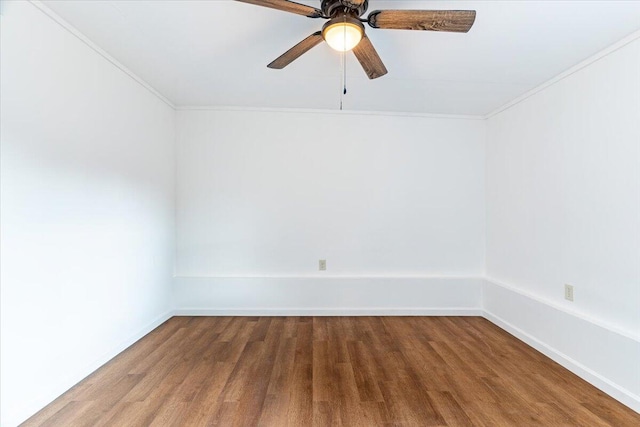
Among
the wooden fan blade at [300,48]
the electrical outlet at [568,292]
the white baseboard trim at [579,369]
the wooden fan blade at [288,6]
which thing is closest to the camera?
the wooden fan blade at [288,6]

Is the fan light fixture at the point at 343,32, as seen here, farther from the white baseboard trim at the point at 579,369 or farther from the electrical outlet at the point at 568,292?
the white baseboard trim at the point at 579,369

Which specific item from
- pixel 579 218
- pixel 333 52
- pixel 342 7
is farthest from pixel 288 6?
pixel 579 218

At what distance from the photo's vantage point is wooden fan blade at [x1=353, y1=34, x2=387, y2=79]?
5.47ft

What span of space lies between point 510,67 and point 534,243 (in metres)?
1.55

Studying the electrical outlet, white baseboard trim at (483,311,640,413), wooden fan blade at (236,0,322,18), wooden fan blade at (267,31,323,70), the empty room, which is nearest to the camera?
wooden fan blade at (236,0,322,18)

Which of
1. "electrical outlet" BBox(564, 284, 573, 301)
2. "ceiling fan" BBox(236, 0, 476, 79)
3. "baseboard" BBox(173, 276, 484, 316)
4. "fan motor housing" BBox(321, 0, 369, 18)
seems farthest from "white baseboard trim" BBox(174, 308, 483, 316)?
"fan motor housing" BBox(321, 0, 369, 18)

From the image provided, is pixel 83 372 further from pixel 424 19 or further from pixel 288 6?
pixel 424 19

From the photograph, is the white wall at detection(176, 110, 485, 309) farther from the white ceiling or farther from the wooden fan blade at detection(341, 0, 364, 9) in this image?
the wooden fan blade at detection(341, 0, 364, 9)

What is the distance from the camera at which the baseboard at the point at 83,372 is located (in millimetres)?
1730

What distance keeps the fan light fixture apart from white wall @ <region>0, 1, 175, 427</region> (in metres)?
1.68

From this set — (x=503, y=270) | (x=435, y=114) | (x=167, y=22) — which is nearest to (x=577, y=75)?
(x=435, y=114)

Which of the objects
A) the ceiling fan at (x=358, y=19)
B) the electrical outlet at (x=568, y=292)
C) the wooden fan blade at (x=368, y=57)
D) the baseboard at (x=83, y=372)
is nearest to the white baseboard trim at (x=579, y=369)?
the electrical outlet at (x=568, y=292)

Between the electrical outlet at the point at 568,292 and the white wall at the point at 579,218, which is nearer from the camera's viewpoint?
the white wall at the point at 579,218

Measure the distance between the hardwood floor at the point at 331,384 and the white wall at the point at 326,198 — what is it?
2.46 feet
